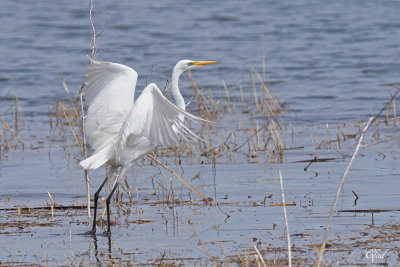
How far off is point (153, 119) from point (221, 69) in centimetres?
1087

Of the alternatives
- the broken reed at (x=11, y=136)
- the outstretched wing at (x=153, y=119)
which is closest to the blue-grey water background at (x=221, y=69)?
the broken reed at (x=11, y=136)

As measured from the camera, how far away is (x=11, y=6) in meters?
27.2

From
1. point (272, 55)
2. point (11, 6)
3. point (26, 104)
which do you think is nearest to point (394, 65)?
point (272, 55)

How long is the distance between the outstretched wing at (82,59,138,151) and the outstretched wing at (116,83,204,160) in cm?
38

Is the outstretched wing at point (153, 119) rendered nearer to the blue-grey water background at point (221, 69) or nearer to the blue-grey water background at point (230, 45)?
the blue-grey water background at point (221, 69)

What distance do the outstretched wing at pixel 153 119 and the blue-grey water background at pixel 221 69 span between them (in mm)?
734

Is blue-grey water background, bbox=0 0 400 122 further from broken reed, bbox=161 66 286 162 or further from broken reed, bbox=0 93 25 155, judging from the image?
broken reed, bbox=0 93 25 155

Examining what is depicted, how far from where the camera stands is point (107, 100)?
22.5 feet

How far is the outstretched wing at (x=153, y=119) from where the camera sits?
6051mm

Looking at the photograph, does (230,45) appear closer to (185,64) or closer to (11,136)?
(11,136)

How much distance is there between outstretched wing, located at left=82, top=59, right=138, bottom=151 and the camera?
6.86 m

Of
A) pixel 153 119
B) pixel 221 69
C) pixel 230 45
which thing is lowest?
pixel 153 119

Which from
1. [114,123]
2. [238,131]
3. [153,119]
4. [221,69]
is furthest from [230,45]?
[153,119]

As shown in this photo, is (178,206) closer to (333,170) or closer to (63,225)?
(63,225)
